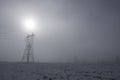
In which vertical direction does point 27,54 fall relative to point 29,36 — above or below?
below

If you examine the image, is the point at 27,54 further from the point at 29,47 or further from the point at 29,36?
the point at 29,36

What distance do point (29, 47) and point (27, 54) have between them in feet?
19.2

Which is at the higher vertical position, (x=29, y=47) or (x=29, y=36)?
(x=29, y=36)

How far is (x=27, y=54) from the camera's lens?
10400cm

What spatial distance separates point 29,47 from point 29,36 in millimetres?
10859

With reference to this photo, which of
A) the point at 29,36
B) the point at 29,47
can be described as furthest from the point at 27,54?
the point at 29,36

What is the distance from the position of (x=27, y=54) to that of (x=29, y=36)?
1567 cm

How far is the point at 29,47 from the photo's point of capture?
341 ft
